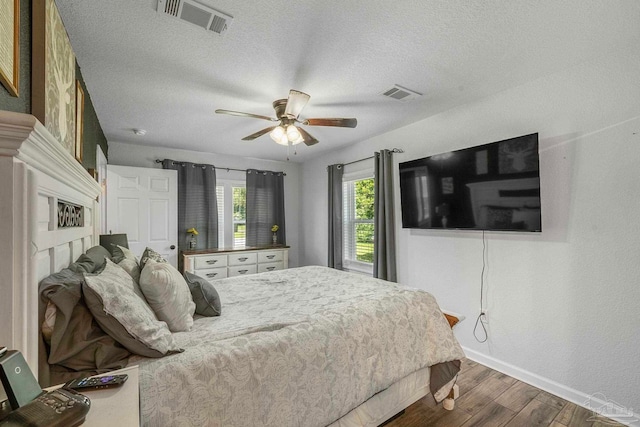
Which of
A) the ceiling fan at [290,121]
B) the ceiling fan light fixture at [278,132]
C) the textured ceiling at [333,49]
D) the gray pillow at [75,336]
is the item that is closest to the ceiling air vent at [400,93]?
the textured ceiling at [333,49]

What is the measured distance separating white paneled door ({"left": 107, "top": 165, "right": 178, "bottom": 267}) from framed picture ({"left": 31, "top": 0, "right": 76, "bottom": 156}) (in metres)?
2.01

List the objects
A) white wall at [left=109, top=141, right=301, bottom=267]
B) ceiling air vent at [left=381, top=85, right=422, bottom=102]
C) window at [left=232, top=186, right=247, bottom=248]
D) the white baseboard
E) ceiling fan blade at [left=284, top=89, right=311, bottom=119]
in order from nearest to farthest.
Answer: the white baseboard
ceiling fan blade at [left=284, top=89, right=311, bottom=119]
ceiling air vent at [left=381, top=85, right=422, bottom=102]
white wall at [left=109, top=141, right=301, bottom=267]
window at [left=232, top=186, right=247, bottom=248]

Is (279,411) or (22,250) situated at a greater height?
(22,250)

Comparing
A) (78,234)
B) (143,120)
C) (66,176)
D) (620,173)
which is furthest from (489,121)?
(143,120)

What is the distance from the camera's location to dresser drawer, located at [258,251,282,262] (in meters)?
4.61

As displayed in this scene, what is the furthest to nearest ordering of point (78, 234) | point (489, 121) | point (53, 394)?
point (489, 121)
point (78, 234)
point (53, 394)

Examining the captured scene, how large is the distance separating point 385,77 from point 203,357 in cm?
214

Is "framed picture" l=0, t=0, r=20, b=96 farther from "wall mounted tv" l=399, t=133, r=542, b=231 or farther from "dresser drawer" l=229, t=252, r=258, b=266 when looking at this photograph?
"dresser drawer" l=229, t=252, r=258, b=266

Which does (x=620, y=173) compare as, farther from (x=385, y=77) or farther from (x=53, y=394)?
(x=53, y=394)

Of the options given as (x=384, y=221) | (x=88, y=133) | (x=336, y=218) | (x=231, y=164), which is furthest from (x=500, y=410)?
(x=231, y=164)

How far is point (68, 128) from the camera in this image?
5.56ft

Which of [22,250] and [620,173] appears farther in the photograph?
[620,173]

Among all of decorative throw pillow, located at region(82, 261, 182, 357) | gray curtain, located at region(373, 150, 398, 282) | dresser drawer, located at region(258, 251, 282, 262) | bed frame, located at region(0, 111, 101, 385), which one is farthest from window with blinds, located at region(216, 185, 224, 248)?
bed frame, located at region(0, 111, 101, 385)

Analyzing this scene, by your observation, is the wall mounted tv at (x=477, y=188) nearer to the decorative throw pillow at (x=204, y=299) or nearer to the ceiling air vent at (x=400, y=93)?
the ceiling air vent at (x=400, y=93)
